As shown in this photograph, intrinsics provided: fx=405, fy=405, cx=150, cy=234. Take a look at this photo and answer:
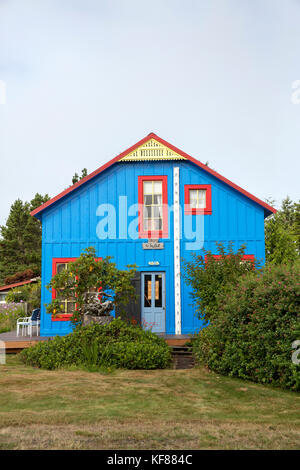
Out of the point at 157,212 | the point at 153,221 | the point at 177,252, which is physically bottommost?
the point at 177,252

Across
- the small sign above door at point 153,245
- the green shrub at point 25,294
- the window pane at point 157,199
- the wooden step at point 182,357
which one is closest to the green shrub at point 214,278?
the wooden step at point 182,357

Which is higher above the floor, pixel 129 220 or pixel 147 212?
pixel 147 212

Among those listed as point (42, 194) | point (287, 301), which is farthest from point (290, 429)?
point (42, 194)

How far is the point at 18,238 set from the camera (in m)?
41.0

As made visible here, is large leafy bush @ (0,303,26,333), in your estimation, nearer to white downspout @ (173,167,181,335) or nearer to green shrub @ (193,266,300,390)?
white downspout @ (173,167,181,335)

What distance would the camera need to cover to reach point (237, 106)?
18.6 metres

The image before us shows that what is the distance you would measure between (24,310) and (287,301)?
516 inches

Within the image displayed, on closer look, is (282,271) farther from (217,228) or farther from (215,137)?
(215,137)

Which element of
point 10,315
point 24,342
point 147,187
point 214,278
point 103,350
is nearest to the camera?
point 103,350

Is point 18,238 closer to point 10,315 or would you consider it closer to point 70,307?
point 10,315

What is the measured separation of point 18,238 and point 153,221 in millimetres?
30205

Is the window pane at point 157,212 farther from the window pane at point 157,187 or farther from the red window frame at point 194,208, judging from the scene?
the red window frame at point 194,208

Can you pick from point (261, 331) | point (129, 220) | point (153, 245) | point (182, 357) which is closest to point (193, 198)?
point (153, 245)

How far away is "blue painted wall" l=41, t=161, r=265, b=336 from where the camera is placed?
44.4ft
